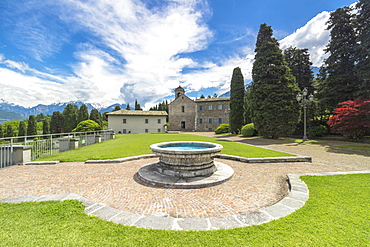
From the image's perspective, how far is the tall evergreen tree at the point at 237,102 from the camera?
23203 millimetres

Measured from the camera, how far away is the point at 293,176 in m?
Result: 4.89

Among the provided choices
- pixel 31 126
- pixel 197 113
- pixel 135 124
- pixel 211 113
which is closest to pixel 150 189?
pixel 135 124

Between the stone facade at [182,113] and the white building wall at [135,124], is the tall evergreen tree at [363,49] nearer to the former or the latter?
the stone facade at [182,113]

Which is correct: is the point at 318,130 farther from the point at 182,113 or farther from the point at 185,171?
the point at 182,113

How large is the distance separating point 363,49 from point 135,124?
33699 millimetres

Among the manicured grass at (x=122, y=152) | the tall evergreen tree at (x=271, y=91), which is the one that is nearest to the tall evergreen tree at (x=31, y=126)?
the manicured grass at (x=122, y=152)

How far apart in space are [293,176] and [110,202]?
5.38 m

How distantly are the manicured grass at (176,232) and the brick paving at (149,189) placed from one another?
30.3 inches

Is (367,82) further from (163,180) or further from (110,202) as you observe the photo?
(110,202)

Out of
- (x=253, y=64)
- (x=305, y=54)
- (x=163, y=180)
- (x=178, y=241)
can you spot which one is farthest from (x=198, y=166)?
(x=305, y=54)

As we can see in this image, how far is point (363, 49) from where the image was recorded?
15023mm

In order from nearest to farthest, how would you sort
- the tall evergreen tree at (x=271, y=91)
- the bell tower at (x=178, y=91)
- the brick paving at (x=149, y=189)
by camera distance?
the brick paving at (x=149, y=189)
the tall evergreen tree at (x=271, y=91)
the bell tower at (x=178, y=91)

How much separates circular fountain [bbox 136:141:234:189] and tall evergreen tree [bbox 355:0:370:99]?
18.8 meters

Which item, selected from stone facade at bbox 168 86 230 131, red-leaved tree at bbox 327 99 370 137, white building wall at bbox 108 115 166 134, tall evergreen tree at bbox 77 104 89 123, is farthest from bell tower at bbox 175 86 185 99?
red-leaved tree at bbox 327 99 370 137
